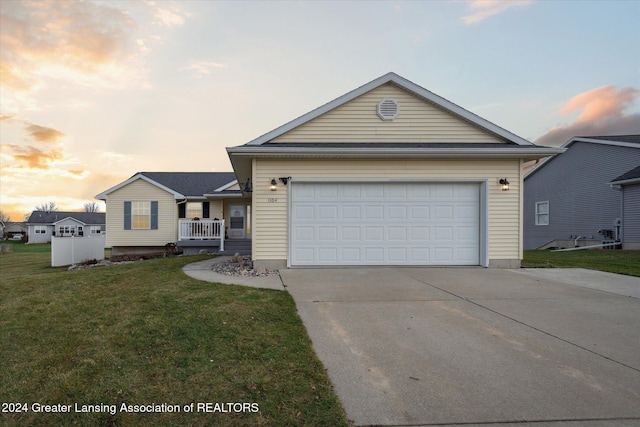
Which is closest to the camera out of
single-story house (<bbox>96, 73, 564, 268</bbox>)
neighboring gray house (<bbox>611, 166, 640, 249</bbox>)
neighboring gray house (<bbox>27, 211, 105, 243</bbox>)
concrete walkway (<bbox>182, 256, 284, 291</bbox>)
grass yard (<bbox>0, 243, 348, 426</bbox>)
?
grass yard (<bbox>0, 243, 348, 426</bbox>)

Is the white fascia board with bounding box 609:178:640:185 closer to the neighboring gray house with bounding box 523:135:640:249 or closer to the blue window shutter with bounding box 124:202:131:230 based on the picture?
the neighboring gray house with bounding box 523:135:640:249

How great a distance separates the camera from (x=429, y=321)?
4.37 metres

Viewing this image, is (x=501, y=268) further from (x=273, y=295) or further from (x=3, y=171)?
(x=3, y=171)

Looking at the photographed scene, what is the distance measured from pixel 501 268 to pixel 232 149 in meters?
8.02

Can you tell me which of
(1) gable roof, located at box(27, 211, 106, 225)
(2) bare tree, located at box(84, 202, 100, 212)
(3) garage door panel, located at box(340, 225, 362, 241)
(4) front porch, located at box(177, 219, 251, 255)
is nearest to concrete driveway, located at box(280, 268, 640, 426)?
(3) garage door panel, located at box(340, 225, 362, 241)

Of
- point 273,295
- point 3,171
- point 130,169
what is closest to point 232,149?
point 273,295

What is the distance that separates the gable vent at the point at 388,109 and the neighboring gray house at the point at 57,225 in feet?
169

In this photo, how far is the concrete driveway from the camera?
2.38 metres

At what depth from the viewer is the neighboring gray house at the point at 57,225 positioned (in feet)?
153

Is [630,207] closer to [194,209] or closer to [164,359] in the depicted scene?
[164,359]

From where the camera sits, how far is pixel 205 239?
15562 mm

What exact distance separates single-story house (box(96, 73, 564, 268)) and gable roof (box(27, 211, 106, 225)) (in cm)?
5449

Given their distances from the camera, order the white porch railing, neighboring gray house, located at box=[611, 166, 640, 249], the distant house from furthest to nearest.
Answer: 1. the distant house
2. neighboring gray house, located at box=[611, 166, 640, 249]
3. the white porch railing

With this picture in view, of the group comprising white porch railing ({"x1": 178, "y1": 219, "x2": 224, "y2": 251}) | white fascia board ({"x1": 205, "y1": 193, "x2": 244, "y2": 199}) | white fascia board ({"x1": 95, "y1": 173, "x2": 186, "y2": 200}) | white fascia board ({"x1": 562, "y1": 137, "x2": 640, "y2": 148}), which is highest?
white fascia board ({"x1": 562, "y1": 137, "x2": 640, "y2": 148})
